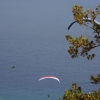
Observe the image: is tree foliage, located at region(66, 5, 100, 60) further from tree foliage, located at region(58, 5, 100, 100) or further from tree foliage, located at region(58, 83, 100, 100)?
tree foliage, located at region(58, 83, 100, 100)

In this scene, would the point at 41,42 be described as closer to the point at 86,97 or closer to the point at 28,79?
the point at 28,79

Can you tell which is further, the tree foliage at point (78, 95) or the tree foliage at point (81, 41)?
the tree foliage at point (81, 41)

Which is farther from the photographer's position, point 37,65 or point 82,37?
point 37,65

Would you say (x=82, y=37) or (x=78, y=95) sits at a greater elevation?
(x=82, y=37)

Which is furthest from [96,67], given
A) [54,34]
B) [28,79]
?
[54,34]

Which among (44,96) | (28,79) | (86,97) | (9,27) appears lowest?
(86,97)

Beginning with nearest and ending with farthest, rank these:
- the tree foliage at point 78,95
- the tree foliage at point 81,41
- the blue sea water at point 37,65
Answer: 1. the tree foliage at point 78,95
2. the tree foliage at point 81,41
3. the blue sea water at point 37,65

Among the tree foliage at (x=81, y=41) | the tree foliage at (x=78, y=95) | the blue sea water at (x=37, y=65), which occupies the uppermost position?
the blue sea water at (x=37, y=65)

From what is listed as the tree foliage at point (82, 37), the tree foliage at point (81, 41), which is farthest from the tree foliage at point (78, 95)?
the tree foliage at point (82, 37)

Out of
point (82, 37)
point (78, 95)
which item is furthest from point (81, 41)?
point (78, 95)

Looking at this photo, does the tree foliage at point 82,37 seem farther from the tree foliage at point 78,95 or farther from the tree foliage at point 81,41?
the tree foliage at point 78,95

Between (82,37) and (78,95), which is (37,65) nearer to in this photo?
(82,37)
